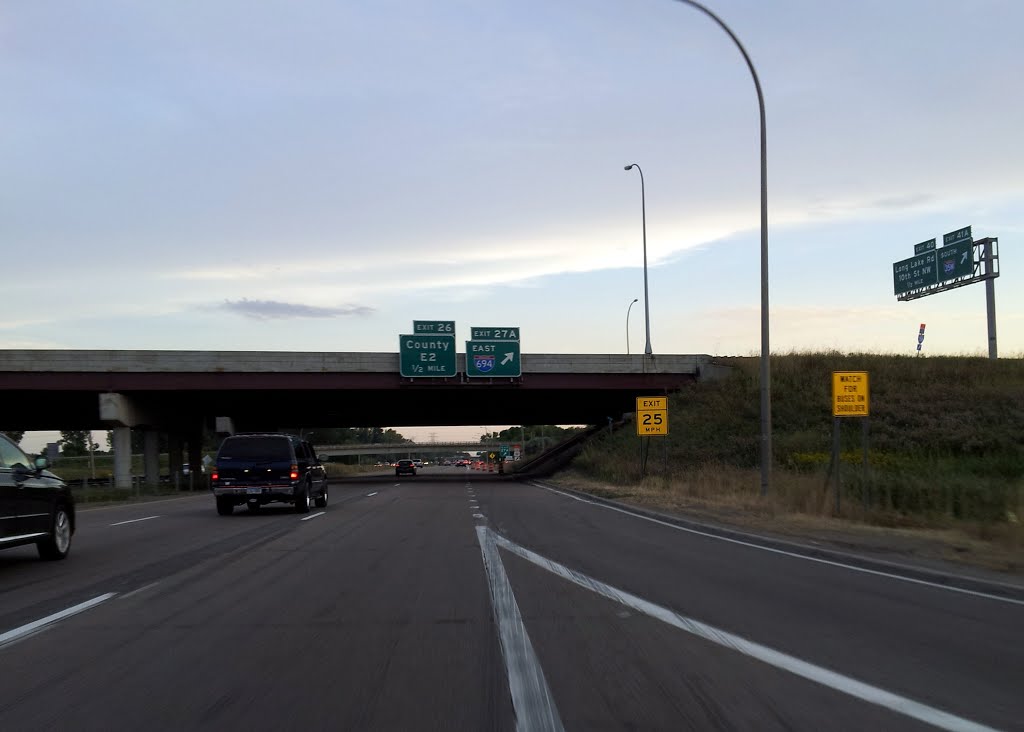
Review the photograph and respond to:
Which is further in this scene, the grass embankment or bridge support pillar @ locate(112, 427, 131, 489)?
bridge support pillar @ locate(112, 427, 131, 489)

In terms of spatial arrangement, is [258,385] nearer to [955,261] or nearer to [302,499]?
[302,499]

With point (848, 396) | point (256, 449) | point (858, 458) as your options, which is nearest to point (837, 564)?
point (848, 396)

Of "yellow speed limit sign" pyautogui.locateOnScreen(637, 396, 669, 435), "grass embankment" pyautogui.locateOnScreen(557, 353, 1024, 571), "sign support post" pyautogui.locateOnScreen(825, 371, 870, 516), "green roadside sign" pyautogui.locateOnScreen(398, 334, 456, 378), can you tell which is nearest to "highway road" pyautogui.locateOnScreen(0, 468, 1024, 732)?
"grass embankment" pyautogui.locateOnScreen(557, 353, 1024, 571)

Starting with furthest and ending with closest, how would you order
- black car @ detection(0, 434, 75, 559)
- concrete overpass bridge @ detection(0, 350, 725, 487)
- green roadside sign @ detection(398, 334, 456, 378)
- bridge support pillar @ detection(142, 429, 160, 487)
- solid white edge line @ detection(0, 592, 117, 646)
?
bridge support pillar @ detection(142, 429, 160, 487), green roadside sign @ detection(398, 334, 456, 378), concrete overpass bridge @ detection(0, 350, 725, 487), black car @ detection(0, 434, 75, 559), solid white edge line @ detection(0, 592, 117, 646)

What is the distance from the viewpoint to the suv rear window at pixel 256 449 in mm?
24562

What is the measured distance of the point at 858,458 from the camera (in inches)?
1364

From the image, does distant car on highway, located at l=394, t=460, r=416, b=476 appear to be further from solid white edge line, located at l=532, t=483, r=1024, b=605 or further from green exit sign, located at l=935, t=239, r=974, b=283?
solid white edge line, located at l=532, t=483, r=1024, b=605

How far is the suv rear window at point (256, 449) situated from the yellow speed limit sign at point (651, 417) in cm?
1509

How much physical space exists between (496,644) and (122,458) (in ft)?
148

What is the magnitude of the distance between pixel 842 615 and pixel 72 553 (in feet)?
39.9

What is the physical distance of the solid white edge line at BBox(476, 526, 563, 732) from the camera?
569 cm

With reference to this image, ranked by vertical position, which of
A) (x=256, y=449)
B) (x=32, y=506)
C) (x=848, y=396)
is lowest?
(x=32, y=506)

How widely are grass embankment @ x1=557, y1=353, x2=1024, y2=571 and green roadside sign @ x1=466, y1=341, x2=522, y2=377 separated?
7360 mm

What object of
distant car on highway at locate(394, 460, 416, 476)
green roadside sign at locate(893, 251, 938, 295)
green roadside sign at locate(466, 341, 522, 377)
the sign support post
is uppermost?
green roadside sign at locate(893, 251, 938, 295)
